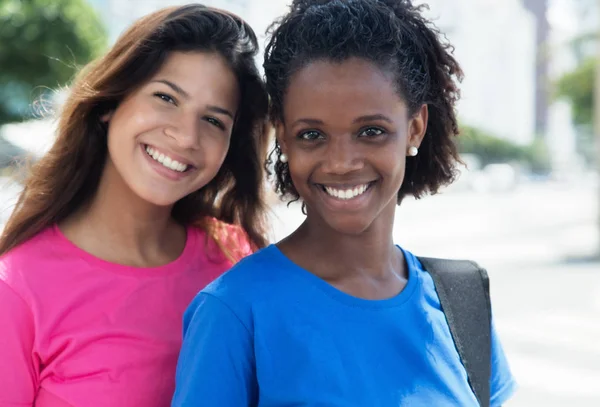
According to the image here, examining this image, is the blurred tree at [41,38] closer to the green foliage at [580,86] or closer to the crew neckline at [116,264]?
the green foliage at [580,86]

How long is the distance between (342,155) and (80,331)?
2.39 ft

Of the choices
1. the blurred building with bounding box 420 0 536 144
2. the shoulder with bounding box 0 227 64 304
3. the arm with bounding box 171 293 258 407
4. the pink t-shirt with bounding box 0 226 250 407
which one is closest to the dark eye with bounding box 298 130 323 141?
the arm with bounding box 171 293 258 407

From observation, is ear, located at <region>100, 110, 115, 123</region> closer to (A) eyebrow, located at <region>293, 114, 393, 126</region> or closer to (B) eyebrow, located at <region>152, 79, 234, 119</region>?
(B) eyebrow, located at <region>152, 79, 234, 119</region>

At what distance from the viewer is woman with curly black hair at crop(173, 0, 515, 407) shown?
4.72 ft

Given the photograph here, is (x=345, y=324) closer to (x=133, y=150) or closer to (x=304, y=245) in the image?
(x=304, y=245)

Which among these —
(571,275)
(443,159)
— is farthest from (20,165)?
(571,275)

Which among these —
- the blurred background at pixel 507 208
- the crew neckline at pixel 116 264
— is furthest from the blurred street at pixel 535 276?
the crew neckline at pixel 116 264

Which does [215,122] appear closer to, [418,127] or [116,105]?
[116,105]

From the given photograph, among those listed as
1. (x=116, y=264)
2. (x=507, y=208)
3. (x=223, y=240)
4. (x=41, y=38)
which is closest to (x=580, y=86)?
(x=41, y=38)

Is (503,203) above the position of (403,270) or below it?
above

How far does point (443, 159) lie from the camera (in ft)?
6.30

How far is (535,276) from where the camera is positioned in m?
10.8

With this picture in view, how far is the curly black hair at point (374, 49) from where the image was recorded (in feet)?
5.15

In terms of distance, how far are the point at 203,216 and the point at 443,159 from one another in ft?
2.39
